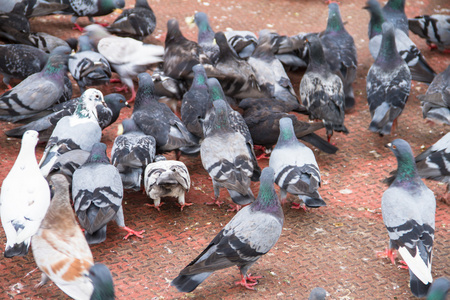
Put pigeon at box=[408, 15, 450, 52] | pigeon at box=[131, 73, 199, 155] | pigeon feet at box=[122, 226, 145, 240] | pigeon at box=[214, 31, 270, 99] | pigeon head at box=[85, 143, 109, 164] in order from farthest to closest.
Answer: pigeon at box=[408, 15, 450, 52] → pigeon at box=[214, 31, 270, 99] → pigeon at box=[131, 73, 199, 155] → pigeon head at box=[85, 143, 109, 164] → pigeon feet at box=[122, 226, 145, 240]

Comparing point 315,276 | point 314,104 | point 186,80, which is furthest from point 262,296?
point 186,80

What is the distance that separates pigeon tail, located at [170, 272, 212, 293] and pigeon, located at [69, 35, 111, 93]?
3809 millimetres

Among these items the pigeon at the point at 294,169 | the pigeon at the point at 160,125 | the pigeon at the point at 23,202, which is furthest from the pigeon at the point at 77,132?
the pigeon at the point at 294,169

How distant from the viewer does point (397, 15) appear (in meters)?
9.12

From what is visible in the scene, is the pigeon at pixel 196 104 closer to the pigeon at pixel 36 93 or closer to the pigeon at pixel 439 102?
the pigeon at pixel 36 93

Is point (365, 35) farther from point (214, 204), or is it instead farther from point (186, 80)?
point (214, 204)

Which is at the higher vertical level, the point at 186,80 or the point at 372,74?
the point at 372,74

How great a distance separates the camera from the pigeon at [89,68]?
7.27 m

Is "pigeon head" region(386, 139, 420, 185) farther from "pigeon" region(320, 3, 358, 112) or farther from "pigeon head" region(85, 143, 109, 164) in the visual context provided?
"pigeon head" region(85, 143, 109, 164)

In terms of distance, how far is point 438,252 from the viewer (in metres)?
5.10

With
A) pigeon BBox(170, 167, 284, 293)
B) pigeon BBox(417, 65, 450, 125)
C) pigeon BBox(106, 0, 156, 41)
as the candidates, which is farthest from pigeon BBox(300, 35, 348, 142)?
pigeon BBox(106, 0, 156, 41)

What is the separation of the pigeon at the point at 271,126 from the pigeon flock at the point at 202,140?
17 millimetres

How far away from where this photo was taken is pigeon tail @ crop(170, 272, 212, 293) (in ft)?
14.2

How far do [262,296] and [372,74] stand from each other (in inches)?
158
